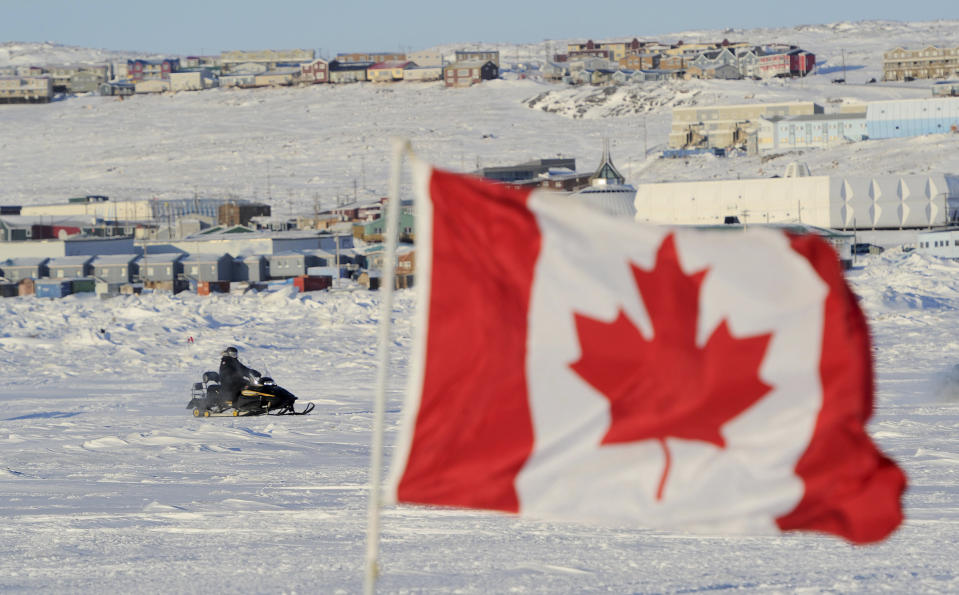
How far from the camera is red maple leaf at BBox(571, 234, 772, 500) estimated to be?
4758 mm

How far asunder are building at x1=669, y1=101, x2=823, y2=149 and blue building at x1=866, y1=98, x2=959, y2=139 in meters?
12.4

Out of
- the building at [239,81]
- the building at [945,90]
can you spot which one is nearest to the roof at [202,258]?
the building at [945,90]

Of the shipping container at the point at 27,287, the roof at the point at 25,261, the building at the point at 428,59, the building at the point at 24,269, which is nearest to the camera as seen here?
the shipping container at the point at 27,287

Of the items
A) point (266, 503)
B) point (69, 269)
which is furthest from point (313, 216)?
point (266, 503)

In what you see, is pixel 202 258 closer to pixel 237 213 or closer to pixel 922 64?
pixel 237 213

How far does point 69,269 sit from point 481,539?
51630 millimetres

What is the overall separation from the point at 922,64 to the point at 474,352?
5707 inches

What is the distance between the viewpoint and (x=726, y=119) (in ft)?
344

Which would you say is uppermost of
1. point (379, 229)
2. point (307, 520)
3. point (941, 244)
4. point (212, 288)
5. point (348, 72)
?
point (348, 72)

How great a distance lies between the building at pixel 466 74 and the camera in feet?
492

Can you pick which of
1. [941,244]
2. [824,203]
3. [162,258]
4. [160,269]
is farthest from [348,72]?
[941,244]

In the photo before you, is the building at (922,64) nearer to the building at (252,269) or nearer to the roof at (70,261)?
the building at (252,269)

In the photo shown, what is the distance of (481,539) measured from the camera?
29.9 ft

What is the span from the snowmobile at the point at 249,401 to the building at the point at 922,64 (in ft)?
432
